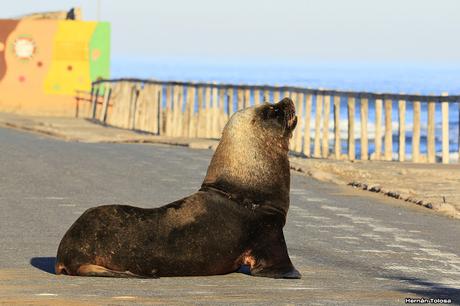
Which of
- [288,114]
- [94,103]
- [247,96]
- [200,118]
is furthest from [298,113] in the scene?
[288,114]

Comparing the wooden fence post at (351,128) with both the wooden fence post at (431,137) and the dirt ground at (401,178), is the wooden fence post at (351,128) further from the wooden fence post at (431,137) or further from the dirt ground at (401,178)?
the dirt ground at (401,178)

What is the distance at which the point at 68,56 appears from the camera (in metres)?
44.9

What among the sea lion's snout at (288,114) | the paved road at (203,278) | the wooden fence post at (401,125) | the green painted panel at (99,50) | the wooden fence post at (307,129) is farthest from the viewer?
the green painted panel at (99,50)

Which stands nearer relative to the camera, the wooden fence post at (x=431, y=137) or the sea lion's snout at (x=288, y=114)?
the sea lion's snout at (x=288, y=114)

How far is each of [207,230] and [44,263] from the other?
5.01ft

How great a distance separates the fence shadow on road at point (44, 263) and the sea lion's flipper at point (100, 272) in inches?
17.2

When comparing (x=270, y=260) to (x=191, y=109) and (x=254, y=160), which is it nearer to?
(x=254, y=160)

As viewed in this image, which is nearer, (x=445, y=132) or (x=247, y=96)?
(x=445, y=132)

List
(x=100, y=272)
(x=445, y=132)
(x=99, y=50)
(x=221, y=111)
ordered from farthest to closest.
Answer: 1. (x=99, y=50)
2. (x=221, y=111)
3. (x=445, y=132)
4. (x=100, y=272)

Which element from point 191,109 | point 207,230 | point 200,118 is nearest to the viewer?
point 207,230

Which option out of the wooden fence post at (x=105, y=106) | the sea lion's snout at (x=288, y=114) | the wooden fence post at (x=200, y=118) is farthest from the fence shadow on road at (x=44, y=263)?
the wooden fence post at (x=105, y=106)

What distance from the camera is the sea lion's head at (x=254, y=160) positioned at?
9.46 m

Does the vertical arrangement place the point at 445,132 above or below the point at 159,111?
below

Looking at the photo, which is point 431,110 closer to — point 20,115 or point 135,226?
point 135,226
